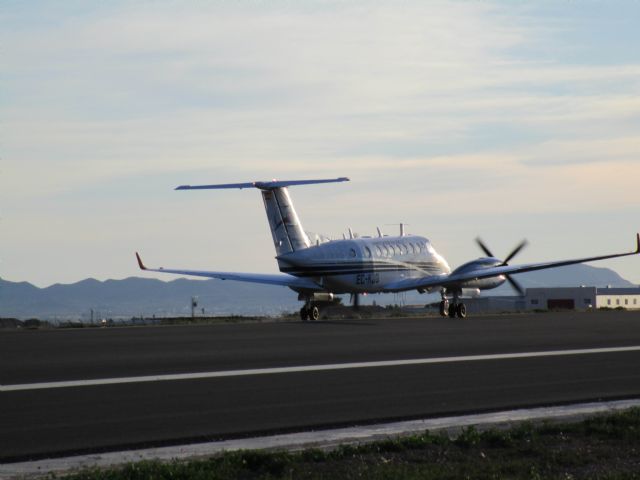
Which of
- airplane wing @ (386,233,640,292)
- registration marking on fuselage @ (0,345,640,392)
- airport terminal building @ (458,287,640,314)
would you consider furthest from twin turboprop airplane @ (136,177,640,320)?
airport terminal building @ (458,287,640,314)

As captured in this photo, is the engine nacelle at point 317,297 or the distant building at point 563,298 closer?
the engine nacelle at point 317,297

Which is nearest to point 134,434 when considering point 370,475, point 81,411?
point 81,411

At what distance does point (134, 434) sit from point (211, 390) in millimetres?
4188

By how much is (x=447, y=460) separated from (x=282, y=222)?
120ft

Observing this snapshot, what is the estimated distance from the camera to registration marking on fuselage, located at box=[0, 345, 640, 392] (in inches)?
713

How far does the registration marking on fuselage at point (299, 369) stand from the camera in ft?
59.4

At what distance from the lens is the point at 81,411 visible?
1516cm

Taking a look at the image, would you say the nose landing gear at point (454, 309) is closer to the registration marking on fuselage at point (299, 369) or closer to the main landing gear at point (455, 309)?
the main landing gear at point (455, 309)

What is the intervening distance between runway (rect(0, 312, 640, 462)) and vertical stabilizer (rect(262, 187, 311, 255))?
16.6m

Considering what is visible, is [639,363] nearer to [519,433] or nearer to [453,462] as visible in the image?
[519,433]

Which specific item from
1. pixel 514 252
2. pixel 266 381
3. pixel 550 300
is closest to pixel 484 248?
pixel 514 252

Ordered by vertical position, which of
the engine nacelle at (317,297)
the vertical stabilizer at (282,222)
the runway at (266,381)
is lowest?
the runway at (266,381)

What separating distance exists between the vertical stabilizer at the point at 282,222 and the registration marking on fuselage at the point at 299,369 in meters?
23.1

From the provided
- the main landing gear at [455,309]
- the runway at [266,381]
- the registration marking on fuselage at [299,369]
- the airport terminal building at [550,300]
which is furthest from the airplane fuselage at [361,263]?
the airport terminal building at [550,300]
